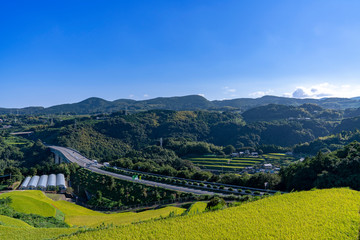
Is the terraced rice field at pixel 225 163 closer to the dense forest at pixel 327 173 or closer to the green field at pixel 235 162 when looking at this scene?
the green field at pixel 235 162

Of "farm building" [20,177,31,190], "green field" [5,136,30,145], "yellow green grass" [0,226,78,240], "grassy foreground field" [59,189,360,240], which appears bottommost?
"farm building" [20,177,31,190]

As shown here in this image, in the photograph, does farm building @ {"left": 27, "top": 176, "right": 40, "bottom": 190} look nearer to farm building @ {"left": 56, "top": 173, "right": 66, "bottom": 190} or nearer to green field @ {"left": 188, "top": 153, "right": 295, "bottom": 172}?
farm building @ {"left": 56, "top": 173, "right": 66, "bottom": 190}

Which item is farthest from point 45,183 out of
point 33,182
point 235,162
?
point 235,162

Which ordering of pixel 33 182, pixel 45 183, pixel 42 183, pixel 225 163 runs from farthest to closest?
pixel 225 163 < pixel 33 182 < pixel 45 183 < pixel 42 183

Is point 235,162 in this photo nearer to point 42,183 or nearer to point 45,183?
point 45,183

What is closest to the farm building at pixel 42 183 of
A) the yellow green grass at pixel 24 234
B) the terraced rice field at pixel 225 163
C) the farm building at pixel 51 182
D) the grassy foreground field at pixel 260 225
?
the farm building at pixel 51 182

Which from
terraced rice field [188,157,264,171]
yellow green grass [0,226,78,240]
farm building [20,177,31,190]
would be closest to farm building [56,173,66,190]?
farm building [20,177,31,190]
